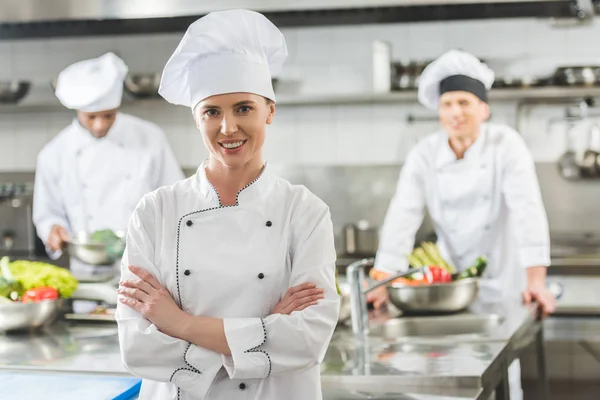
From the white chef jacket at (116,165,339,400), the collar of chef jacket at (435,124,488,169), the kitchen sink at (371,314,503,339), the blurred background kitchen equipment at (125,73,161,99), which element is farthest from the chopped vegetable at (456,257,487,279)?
the blurred background kitchen equipment at (125,73,161,99)

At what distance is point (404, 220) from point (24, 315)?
A: 1.67m

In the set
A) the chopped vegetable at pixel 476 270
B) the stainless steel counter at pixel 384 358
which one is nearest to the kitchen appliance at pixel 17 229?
the stainless steel counter at pixel 384 358

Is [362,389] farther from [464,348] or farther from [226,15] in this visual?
[226,15]

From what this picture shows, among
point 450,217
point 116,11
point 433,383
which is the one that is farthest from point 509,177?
point 116,11

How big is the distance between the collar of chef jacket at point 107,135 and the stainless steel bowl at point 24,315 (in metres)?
1.77

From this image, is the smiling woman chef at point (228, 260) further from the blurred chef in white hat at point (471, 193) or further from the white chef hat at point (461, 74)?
the white chef hat at point (461, 74)

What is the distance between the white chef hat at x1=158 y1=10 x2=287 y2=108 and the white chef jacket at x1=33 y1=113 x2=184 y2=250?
271cm

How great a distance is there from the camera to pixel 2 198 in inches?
219

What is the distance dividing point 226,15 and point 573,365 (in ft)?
11.8

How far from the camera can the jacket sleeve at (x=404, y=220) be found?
354 centimetres

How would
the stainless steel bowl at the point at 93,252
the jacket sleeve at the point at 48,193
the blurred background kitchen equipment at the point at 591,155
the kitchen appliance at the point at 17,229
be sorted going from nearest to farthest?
1. the stainless steel bowl at the point at 93,252
2. the jacket sleeve at the point at 48,193
3. the blurred background kitchen equipment at the point at 591,155
4. the kitchen appliance at the point at 17,229

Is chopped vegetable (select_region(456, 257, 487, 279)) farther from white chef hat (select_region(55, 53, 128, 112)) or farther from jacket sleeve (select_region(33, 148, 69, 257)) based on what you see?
jacket sleeve (select_region(33, 148, 69, 257))

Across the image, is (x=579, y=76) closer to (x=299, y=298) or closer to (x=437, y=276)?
(x=437, y=276)

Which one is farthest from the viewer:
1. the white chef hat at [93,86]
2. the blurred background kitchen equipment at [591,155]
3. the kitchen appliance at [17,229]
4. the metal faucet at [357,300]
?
the kitchen appliance at [17,229]
